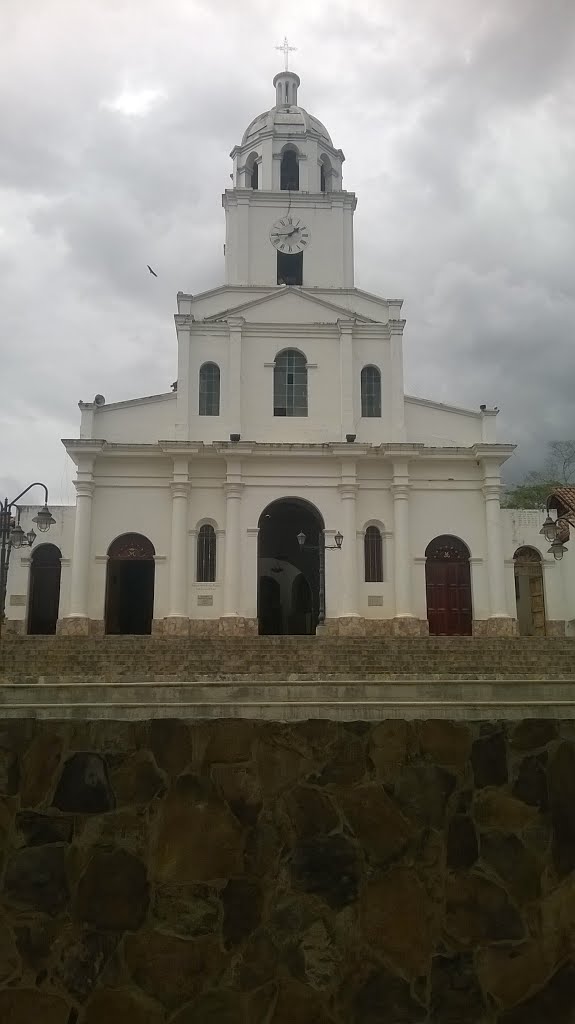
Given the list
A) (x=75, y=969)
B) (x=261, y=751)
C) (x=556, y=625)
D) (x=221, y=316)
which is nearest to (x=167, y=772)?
(x=261, y=751)

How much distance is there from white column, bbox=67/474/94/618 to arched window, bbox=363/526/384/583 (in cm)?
832

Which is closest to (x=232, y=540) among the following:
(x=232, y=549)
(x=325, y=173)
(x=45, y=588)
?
(x=232, y=549)

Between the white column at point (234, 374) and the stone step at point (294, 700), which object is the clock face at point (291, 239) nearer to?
the white column at point (234, 374)

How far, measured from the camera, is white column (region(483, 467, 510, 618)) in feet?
79.9

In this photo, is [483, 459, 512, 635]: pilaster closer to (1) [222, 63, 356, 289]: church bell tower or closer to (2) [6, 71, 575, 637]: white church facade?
(2) [6, 71, 575, 637]: white church facade

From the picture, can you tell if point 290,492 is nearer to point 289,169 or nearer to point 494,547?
point 494,547

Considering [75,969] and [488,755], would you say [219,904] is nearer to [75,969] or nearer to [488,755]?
[75,969]

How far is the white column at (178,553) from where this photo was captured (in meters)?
23.9

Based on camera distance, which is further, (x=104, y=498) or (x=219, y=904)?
(x=104, y=498)

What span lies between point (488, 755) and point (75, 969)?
1652mm

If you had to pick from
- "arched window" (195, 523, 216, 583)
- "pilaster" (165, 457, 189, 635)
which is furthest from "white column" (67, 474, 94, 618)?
"arched window" (195, 523, 216, 583)

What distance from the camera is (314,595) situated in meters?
27.5

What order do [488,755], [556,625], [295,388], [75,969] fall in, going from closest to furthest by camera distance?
[75,969] < [488,755] < [556,625] < [295,388]

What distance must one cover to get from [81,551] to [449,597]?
11117mm
